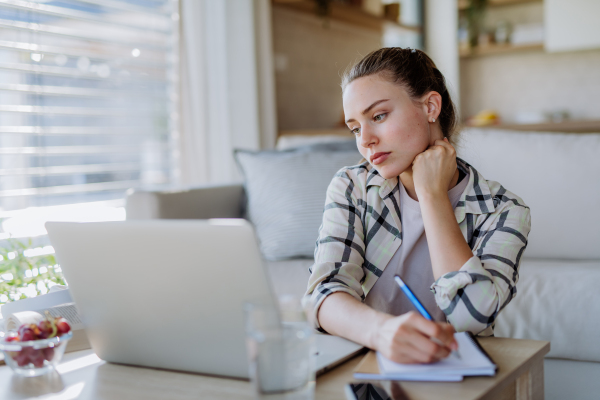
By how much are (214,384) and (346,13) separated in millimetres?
3159

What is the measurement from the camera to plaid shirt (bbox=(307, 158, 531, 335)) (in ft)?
3.11

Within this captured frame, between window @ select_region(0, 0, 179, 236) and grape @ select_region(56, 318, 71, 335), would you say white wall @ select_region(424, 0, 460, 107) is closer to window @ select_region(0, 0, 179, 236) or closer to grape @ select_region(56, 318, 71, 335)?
window @ select_region(0, 0, 179, 236)

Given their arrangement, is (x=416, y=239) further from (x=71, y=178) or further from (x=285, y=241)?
(x=71, y=178)

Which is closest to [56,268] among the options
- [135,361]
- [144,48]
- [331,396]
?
[135,361]

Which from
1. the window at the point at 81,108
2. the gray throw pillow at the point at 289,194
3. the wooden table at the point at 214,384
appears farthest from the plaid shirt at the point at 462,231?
the window at the point at 81,108

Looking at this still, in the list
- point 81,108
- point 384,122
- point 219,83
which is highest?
point 219,83

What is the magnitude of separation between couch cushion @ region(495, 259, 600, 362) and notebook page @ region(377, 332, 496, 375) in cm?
94

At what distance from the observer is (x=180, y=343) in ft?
2.51

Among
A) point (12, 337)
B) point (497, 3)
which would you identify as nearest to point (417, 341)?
point (12, 337)

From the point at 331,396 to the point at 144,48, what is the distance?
2.25 metres

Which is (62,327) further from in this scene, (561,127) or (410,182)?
(561,127)

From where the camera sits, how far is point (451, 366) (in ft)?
2.33

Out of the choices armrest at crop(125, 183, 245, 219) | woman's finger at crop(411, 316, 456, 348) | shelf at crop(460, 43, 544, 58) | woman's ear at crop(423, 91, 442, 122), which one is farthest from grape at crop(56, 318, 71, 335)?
shelf at crop(460, 43, 544, 58)

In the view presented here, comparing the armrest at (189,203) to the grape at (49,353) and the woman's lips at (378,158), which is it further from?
the grape at (49,353)
